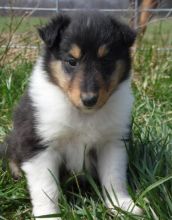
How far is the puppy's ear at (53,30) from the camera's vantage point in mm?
3824

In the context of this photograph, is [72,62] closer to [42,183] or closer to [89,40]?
[89,40]

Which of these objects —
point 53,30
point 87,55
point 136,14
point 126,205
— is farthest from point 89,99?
point 136,14

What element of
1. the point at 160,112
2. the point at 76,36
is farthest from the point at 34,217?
the point at 160,112

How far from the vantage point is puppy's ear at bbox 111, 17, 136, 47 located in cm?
391

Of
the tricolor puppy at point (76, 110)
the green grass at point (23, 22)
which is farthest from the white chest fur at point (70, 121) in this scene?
the green grass at point (23, 22)

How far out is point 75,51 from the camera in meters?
3.71

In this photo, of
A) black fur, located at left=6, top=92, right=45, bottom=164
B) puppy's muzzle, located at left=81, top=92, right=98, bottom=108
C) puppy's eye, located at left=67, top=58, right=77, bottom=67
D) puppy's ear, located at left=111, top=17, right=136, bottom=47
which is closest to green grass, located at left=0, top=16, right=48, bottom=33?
black fur, located at left=6, top=92, right=45, bottom=164

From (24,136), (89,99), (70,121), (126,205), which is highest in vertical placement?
(89,99)

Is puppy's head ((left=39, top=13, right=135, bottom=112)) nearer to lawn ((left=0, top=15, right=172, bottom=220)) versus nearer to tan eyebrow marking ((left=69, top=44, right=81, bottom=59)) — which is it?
tan eyebrow marking ((left=69, top=44, right=81, bottom=59))

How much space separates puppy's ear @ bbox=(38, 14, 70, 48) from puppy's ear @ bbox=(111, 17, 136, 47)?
0.36 m

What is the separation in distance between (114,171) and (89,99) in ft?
2.30

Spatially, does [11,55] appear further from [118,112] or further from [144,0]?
[118,112]

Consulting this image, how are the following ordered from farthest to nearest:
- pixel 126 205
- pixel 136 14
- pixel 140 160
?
1. pixel 136 14
2. pixel 140 160
3. pixel 126 205

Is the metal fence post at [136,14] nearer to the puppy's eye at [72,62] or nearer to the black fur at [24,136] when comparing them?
the black fur at [24,136]
